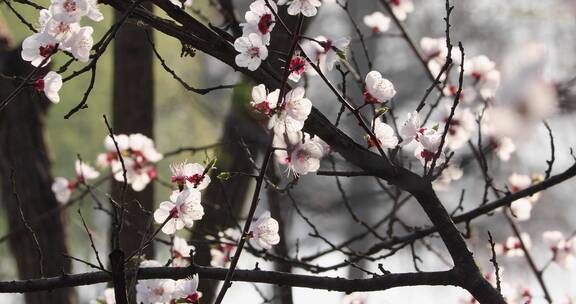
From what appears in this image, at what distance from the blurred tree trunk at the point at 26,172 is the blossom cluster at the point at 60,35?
148cm

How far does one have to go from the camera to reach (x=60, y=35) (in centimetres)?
129

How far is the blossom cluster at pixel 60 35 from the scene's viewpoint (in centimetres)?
124

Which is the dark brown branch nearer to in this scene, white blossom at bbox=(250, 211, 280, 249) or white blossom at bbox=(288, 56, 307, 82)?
white blossom at bbox=(250, 211, 280, 249)

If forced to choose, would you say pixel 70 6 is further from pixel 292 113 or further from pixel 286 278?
pixel 286 278

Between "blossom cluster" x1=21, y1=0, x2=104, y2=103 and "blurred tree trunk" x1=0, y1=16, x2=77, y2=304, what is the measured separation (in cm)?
148

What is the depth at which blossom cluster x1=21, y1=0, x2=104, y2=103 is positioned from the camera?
4.08ft

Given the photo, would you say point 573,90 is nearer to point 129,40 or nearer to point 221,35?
point 221,35

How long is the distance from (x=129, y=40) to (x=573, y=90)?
1.63m

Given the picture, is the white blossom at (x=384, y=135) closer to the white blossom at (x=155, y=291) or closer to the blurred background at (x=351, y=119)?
the white blossom at (x=155, y=291)

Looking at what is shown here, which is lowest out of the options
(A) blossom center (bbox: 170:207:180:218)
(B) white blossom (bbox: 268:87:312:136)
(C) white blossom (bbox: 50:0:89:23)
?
(A) blossom center (bbox: 170:207:180:218)

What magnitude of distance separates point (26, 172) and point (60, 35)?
5.35 ft

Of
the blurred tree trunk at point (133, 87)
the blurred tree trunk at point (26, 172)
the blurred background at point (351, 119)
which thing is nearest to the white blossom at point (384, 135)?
the blurred tree trunk at point (133, 87)

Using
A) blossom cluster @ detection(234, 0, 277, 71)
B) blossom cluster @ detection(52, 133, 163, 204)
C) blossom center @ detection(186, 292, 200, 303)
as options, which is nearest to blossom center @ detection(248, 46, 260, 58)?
blossom cluster @ detection(234, 0, 277, 71)

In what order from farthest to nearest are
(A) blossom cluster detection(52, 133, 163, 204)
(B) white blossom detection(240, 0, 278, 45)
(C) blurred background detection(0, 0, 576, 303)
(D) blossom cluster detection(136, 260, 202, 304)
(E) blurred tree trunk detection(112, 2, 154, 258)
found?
(C) blurred background detection(0, 0, 576, 303) < (E) blurred tree trunk detection(112, 2, 154, 258) < (A) blossom cluster detection(52, 133, 163, 204) < (D) blossom cluster detection(136, 260, 202, 304) < (B) white blossom detection(240, 0, 278, 45)
